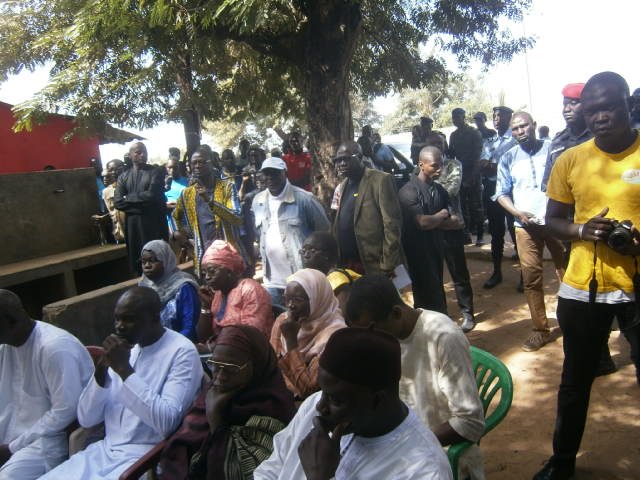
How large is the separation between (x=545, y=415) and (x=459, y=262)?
2.01 metres

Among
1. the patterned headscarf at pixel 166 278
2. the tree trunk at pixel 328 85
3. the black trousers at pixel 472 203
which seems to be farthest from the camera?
the black trousers at pixel 472 203

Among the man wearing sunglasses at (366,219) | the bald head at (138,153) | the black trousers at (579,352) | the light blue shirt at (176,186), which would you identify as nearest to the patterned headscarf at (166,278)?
the man wearing sunglasses at (366,219)

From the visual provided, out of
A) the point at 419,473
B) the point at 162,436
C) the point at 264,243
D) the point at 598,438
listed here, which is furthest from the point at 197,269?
the point at 419,473

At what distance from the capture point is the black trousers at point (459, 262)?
530 cm

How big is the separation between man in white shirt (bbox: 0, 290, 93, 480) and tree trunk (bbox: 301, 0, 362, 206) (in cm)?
416

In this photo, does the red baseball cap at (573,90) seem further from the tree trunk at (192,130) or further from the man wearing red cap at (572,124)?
the tree trunk at (192,130)

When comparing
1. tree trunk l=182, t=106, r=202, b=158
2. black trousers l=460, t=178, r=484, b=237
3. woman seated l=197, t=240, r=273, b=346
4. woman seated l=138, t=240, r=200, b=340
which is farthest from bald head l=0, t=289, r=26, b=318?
tree trunk l=182, t=106, r=202, b=158

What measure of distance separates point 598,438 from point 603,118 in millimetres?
2015

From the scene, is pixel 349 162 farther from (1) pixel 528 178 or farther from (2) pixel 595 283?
(2) pixel 595 283

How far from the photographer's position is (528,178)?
459cm

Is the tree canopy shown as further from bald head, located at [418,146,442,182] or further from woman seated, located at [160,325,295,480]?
woman seated, located at [160,325,295,480]

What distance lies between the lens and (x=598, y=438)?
3.19 meters

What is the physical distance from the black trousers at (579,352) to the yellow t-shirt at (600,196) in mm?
110

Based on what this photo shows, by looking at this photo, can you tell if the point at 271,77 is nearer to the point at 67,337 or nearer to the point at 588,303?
the point at 67,337
